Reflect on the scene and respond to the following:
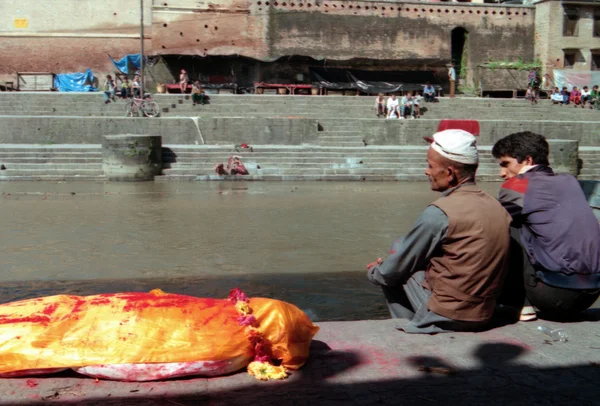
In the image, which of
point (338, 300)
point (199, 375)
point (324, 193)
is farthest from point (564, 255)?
point (324, 193)

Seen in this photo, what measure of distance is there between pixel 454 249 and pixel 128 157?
463 inches

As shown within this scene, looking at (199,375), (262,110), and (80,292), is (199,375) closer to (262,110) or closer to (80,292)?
(80,292)

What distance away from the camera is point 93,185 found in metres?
12.8

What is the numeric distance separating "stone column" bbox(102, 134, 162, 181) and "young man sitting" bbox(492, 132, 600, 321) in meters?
11.4

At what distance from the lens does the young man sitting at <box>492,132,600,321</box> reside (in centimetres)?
299

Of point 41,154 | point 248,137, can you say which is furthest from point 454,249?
point 248,137

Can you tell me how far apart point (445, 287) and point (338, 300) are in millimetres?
1951

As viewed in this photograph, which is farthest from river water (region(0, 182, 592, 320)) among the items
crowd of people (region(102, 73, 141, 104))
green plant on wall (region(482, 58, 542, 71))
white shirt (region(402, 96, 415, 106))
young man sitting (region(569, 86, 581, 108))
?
green plant on wall (region(482, 58, 542, 71))

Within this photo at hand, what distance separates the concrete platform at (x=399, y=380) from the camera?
2.35 meters

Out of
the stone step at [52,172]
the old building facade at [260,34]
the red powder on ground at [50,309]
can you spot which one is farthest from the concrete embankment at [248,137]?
the red powder on ground at [50,309]

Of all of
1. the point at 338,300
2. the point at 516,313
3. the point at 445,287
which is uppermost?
the point at 445,287

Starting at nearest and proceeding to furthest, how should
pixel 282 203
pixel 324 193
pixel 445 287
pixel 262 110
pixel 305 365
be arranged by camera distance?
pixel 305 365, pixel 445 287, pixel 282 203, pixel 324 193, pixel 262 110

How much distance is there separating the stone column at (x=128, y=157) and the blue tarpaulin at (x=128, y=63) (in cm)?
1711

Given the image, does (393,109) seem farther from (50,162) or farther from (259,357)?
(259,357)
